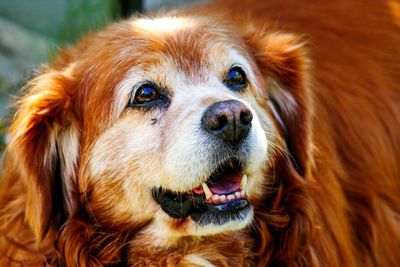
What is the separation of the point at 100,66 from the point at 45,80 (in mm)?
268

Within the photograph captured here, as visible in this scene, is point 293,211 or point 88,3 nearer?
point 293,211

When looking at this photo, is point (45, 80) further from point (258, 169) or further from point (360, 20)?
point (360, 20)

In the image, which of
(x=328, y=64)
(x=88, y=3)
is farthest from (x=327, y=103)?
(x=88, y=3)

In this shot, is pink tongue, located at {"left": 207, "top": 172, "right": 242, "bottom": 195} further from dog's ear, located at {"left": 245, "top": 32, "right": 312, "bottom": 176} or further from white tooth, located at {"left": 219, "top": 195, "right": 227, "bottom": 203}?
dog's ear, located at {"left": 245, "top": 32, "right": 312, "bottom": 176}

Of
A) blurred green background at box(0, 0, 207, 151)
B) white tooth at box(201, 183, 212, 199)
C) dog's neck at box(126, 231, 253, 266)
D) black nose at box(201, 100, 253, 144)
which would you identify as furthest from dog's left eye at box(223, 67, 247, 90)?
blurred green background at box(0, 0, 207, 151)

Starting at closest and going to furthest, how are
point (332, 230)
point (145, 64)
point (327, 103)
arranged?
point (145, 64), point (332, 230), point (327, 103)

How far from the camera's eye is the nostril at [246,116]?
12.2 feet

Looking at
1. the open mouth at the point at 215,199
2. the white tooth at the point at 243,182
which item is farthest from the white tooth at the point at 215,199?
the white tooth at the point at 243,182

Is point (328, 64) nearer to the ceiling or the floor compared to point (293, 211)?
nearer to the ceiling

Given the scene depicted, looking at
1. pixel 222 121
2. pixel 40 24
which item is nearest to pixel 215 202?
pixel 222 121

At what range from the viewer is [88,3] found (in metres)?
6.93

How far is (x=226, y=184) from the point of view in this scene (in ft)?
13.0

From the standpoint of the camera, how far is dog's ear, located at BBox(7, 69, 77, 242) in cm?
405

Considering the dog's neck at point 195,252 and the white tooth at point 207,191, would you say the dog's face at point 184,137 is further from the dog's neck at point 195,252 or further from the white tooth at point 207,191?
the dog's neck at point 195,252
